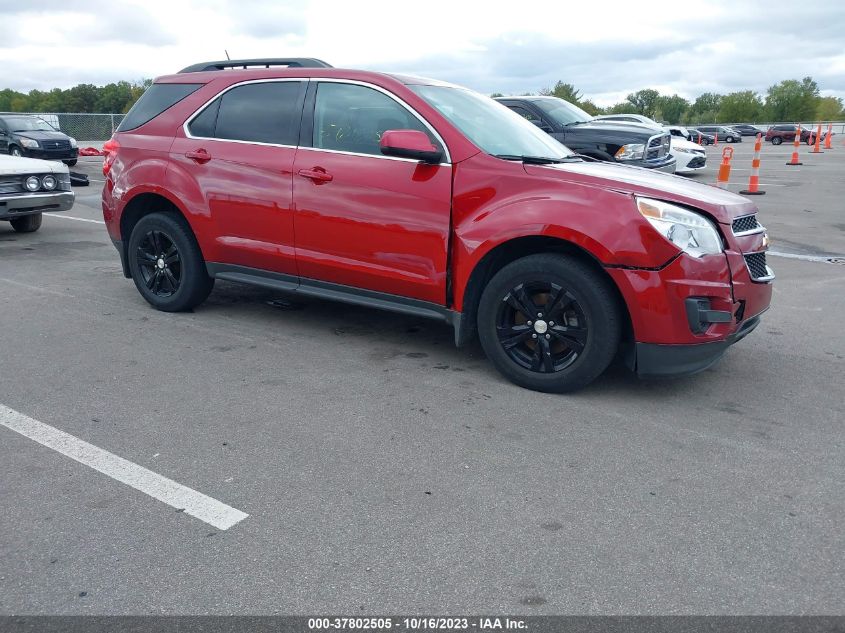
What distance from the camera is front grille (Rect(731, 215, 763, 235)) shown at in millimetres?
4294

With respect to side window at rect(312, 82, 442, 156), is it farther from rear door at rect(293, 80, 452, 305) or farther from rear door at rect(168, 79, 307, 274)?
rear door at rect(168, 79, 307, 274)

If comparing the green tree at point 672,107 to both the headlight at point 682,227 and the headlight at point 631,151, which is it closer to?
the headlight at point 631,151

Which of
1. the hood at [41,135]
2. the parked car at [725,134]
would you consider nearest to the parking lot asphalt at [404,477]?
the hood at [41,135]

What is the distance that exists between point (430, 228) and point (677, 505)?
2.19 meters

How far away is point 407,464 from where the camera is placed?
3527 mm

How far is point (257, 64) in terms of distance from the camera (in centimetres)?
604

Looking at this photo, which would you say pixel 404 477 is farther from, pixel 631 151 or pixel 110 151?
pixel 631 151

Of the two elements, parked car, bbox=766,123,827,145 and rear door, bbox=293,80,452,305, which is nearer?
rear door, bbox=293,80,452,305

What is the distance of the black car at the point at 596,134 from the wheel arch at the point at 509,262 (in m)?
7.02

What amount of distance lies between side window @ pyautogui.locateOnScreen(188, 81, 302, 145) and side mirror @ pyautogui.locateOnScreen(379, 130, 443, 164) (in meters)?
0.99

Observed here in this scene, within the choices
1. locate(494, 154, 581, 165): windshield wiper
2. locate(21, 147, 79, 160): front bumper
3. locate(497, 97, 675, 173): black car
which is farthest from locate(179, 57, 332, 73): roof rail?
locate(21, 147, 79, 160): front bumper

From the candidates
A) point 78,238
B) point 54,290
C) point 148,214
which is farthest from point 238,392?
point 78,238

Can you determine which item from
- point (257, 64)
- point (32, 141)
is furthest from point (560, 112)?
point (32, 141)

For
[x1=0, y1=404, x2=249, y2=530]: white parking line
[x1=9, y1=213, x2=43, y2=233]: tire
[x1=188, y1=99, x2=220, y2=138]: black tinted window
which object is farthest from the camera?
[x1=9, y1=213, x2=43, y2=233]: tire
